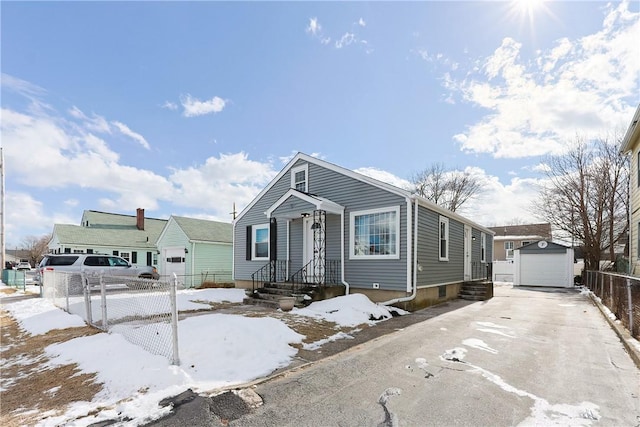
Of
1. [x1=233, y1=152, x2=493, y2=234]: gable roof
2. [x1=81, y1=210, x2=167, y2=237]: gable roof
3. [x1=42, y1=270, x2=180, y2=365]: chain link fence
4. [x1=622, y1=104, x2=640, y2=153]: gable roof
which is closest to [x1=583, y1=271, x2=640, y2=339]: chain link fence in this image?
[x1=233, y1=152, x2=493, y2=234]: gable roof

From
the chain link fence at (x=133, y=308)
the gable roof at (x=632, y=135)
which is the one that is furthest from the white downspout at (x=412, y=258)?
the gable roof at (x=632, y=135)

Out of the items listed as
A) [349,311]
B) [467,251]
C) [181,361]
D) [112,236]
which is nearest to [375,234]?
[349,311]

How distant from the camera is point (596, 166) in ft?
70.7

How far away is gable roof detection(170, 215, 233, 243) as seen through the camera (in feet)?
67.9

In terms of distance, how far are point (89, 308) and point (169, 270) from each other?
14759 mm

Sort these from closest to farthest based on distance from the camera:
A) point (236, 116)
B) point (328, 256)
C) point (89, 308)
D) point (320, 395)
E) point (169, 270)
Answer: point (320, 395) < point (89, 308) < point (328, 256) < point (236, 116) < point (169, 270)

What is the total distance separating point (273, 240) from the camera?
41.3 feet

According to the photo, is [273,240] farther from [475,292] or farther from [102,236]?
[102,236]

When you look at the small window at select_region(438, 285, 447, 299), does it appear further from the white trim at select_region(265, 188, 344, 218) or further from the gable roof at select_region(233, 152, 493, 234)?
the white trim at select_region(265, 188, 344, 218)

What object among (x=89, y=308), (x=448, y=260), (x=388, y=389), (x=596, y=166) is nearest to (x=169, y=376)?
(x=388, y=389)

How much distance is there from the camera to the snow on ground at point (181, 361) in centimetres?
347

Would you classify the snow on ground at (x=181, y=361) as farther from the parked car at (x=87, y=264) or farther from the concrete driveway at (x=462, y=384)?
the parked car at (x=87, y=264)

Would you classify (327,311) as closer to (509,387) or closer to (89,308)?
(509,387)

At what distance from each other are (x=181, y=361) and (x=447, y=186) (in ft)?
106
